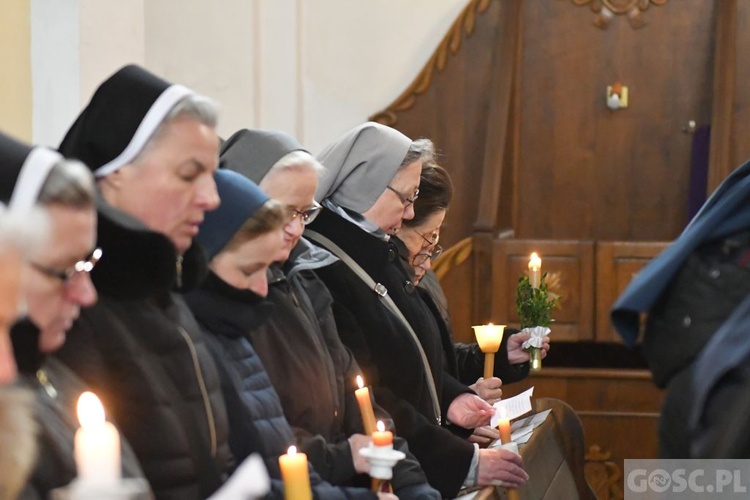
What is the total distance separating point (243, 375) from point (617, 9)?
6844 mm

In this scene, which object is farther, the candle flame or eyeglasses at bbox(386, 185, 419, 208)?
eyeglasses at bbox(386, 185, 419, 208)

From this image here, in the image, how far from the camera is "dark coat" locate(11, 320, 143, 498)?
2.12 metres

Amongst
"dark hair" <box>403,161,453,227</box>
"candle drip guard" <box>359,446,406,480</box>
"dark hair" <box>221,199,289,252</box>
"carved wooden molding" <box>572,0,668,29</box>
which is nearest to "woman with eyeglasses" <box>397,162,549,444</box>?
"dark hair" <box>403,161,453,227</box>

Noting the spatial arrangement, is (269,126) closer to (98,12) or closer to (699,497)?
(98,12)

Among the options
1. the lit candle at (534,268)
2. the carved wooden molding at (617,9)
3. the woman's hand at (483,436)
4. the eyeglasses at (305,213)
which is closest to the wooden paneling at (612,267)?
the carved wooden molding at (617,9)

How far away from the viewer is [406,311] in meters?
4.68

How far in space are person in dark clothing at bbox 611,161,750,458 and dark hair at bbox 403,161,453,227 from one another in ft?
7.32

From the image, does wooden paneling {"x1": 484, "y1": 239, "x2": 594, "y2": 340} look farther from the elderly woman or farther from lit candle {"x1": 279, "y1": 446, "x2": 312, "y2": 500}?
lit candle {"x1": 279, "y1": 446, "x2": 312, "y2": 500}

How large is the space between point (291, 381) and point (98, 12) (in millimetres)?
3081

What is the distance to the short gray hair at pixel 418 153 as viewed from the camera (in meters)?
4.71

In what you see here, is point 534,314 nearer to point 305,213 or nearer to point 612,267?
point 305,213

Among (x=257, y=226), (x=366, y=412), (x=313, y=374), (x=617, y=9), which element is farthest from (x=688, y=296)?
(x=617, y=9)

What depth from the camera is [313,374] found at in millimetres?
3559

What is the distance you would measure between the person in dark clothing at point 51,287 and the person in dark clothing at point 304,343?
1.15 meters
